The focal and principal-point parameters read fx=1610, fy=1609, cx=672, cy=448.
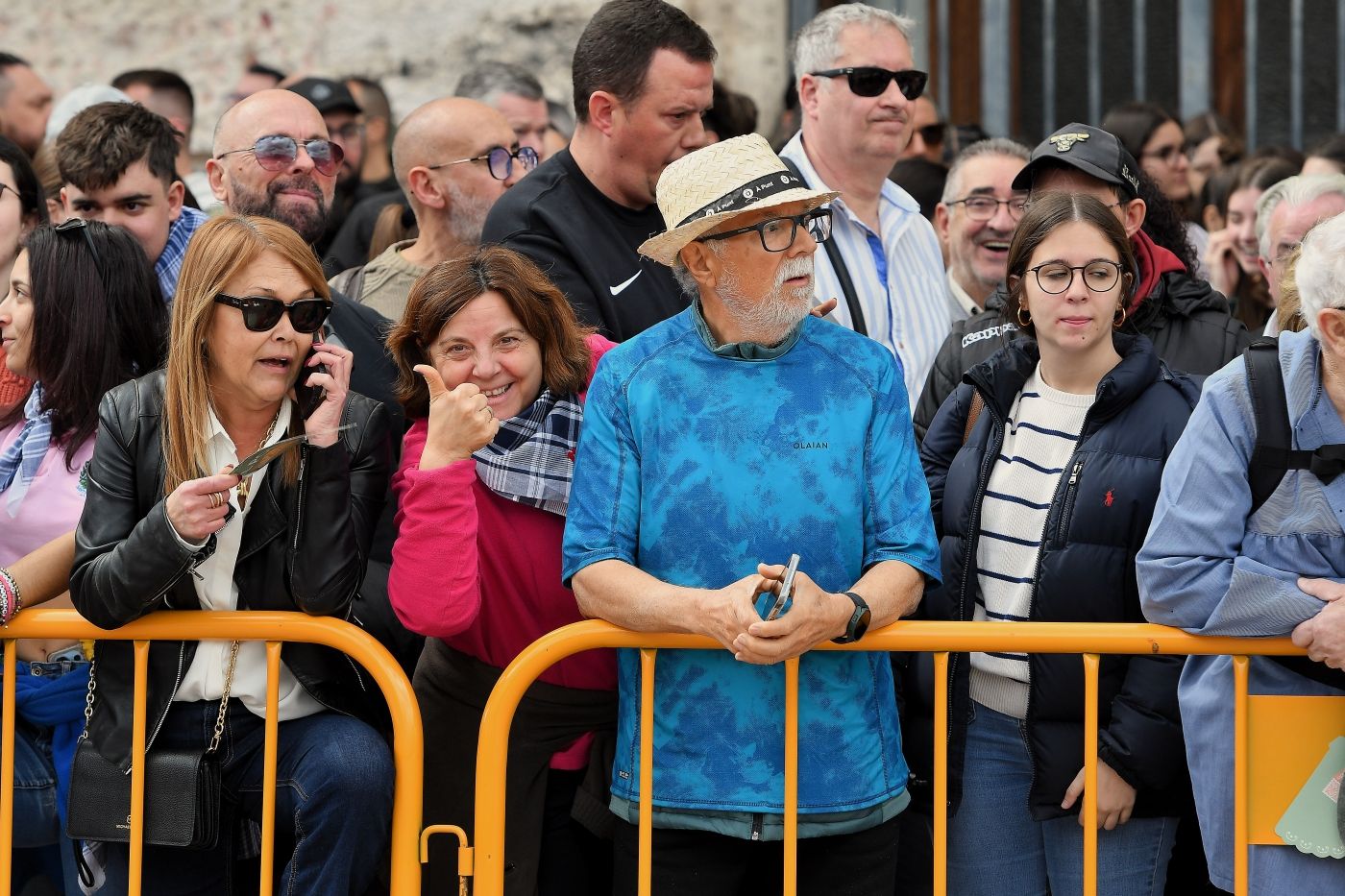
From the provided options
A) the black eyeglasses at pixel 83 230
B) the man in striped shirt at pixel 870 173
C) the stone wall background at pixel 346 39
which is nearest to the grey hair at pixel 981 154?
the man in striped shirt at pixel 870 173

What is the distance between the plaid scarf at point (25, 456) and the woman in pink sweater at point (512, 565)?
84 centimetres

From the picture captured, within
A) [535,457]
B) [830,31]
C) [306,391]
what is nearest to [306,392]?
[306,391]

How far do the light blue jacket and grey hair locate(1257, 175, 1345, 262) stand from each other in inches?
61.5

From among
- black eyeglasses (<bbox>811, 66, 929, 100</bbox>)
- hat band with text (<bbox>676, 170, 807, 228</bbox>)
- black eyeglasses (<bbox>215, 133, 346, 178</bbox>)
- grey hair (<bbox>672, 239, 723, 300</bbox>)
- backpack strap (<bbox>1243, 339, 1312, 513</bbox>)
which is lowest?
backpack strap (<bbox>1243, 339, 1312, 513</bbox>)

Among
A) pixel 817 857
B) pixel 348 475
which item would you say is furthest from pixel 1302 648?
pixel 348 475

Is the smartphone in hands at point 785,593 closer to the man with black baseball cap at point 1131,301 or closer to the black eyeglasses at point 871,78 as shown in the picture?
the man with black baseball cap at point 1131,301

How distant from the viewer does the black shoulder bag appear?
3186 mm

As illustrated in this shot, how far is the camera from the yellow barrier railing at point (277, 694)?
319 centimetres

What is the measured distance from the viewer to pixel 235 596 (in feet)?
10.9

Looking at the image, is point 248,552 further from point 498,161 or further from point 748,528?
point 498,161

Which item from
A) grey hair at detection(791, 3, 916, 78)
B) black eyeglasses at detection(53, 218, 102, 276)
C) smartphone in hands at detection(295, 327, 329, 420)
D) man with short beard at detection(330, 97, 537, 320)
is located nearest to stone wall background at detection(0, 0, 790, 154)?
man with short beard at detection(330, 97, 537, 320)

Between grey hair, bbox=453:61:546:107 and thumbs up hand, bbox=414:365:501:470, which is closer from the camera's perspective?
thumbs up hand, bbox=414:365:501:470

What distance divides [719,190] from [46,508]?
1678 mm

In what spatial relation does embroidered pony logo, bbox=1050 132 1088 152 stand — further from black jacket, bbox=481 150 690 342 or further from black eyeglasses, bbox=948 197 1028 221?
black jacket, bbox=481 150 690 342
